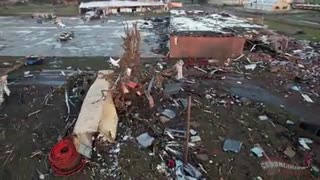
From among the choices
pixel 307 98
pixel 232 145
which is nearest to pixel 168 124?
pixel 232 145

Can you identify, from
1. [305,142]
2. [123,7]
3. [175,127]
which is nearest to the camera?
[305,142]

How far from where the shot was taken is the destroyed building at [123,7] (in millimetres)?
32625

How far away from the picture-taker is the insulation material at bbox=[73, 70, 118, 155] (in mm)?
5972

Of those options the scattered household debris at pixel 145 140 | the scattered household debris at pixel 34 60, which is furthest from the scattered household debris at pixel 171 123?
the scattered household debris at pixel 34 60

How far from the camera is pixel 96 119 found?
20.8 ft

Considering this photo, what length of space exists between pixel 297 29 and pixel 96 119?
648 inches

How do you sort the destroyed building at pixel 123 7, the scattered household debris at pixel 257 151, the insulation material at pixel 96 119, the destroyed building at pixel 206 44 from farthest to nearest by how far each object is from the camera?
1. the destroyed building at pixel 123 7
2. the destroyed building at pixel 206 44
3. the scattered household debris at pixel 257 151
4. the insulation material at pixel 96 119

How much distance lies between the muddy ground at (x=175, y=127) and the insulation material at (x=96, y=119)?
22cm

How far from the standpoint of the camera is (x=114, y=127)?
21.6 ft

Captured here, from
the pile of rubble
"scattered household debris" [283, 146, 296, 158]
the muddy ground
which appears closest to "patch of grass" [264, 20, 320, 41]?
the pile of rubble

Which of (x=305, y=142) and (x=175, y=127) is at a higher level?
(x=175, y=127)

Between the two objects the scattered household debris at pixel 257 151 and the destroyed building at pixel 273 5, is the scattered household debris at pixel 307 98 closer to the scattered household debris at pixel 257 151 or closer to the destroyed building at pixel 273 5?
the scattered household debris at pixel 257 151

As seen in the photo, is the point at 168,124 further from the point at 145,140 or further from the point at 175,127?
the point at 145,140

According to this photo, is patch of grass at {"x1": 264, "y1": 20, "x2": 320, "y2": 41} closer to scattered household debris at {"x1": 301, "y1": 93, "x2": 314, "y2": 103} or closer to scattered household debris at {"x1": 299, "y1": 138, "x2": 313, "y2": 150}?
scattered household debris at {"x1": 301, "y1": 93, "x2": 314, "y2": 103}
